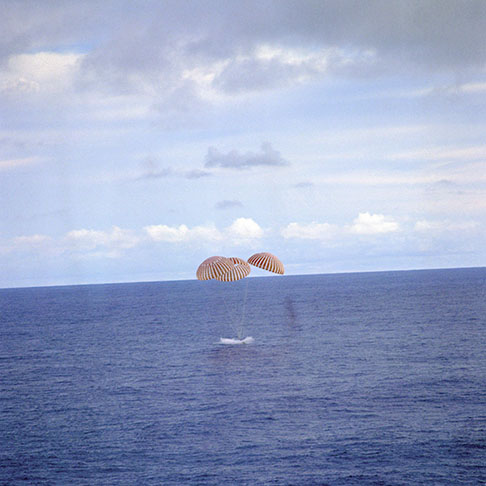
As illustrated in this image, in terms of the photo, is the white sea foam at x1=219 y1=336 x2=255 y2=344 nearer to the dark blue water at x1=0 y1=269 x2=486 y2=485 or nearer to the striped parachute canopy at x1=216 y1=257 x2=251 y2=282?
the dark blue water at x1=0 y1=269 x2=486 y2=485

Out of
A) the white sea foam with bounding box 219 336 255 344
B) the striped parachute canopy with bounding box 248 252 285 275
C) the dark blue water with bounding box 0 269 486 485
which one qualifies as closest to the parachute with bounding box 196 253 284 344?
the striped parachute canopy with bounding box 248 252 285 275

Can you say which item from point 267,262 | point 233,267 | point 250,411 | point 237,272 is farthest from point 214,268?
point 250,411

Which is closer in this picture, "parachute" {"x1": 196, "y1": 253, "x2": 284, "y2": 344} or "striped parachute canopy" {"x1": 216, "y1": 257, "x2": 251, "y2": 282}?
"striped parachute canopy" {"x1": 216, "y1": 257, "x2": 251, "y2": 282}

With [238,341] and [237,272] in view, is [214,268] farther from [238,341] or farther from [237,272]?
[238,341]

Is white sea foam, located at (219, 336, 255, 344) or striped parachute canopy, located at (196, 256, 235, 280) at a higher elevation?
striped parachute canopy, located at (196, 256, 235, 280)

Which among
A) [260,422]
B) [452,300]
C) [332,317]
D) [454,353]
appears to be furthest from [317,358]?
[452,300]

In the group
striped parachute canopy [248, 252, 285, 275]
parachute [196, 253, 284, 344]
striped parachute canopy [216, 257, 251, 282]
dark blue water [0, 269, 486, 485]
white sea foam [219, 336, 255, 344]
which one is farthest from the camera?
white sea foam [219, 336, 255, 344]

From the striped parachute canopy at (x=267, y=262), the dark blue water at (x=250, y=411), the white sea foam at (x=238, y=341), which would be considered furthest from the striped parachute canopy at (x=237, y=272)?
the white sea foam at (x=238, y=341)
